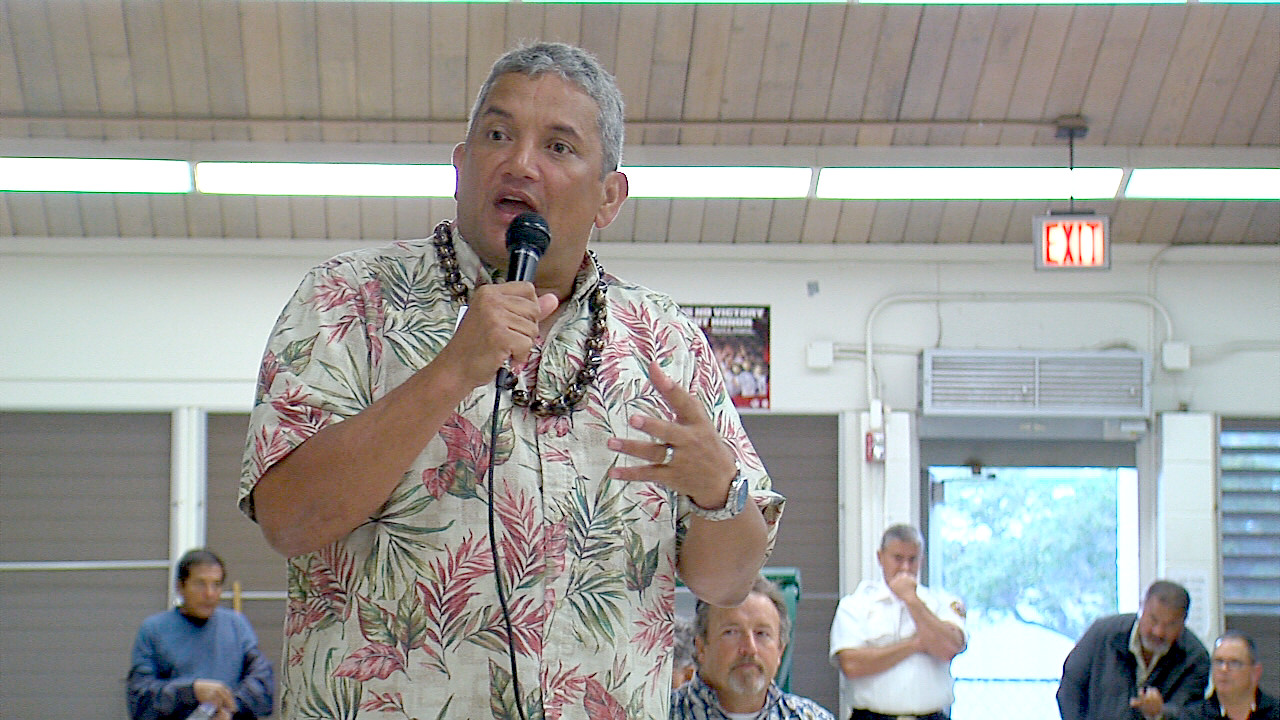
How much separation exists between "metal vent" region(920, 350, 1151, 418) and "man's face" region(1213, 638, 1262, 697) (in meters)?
1.55

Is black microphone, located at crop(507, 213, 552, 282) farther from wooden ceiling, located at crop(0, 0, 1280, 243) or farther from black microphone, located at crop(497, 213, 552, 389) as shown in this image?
wooden ceiling, located at crop(0, 0, 1280, 243)

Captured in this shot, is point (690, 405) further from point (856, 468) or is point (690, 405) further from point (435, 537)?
point (856, 468)

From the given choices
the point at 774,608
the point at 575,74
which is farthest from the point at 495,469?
the point at 774,608

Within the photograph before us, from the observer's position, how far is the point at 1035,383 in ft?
21.7

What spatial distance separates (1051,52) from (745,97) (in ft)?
4.01

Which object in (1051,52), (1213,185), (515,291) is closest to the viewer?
(515,291)

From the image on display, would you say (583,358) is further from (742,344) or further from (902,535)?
(742,344)

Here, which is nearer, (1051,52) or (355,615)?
(355,615)

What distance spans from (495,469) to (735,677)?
6.72ft

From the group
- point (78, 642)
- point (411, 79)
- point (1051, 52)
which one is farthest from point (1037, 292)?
point (78, 642)

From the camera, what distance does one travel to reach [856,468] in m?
6.66

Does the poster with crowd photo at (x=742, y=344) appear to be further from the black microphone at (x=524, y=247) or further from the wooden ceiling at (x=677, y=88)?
the black microphone at (x=524, y=247)

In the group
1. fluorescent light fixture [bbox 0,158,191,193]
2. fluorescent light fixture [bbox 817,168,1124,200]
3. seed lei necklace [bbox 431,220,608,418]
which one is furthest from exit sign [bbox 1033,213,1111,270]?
seed lei necklace [bbox 431,220,608,418]

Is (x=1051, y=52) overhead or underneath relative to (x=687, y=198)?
overhead
